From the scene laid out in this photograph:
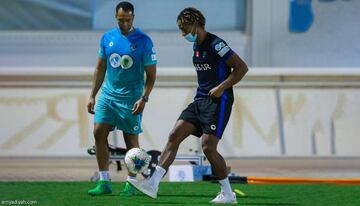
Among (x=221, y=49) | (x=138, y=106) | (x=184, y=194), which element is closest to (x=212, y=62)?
(x=221, y=49)

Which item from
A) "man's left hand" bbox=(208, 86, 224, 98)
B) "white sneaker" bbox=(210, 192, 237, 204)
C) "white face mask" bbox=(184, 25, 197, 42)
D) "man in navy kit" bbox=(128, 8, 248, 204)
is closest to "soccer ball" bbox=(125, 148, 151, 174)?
"man in navy kit" bbox=(128, 8, 248, 204)

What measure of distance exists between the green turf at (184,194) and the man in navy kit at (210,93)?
29cm

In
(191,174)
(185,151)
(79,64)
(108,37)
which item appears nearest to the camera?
(108,37)

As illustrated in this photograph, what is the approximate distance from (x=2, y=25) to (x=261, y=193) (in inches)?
313

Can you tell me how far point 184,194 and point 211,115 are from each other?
4.60 ft

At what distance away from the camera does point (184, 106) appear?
1634cm

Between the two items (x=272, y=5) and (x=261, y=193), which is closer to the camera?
Result: (x=261, y=193)

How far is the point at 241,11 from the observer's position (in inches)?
714

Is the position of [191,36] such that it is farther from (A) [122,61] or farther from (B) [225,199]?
(B) [225,199]

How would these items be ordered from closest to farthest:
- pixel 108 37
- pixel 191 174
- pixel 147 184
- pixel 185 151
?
pixel 147 184
pixel 108 37
pixel 191 174
pixel 185 151

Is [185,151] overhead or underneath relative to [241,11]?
underneath

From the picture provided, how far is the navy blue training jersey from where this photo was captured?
1005 cm

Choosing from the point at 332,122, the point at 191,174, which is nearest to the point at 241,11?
the point at 332,122

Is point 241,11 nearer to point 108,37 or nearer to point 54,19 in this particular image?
point 54,19
